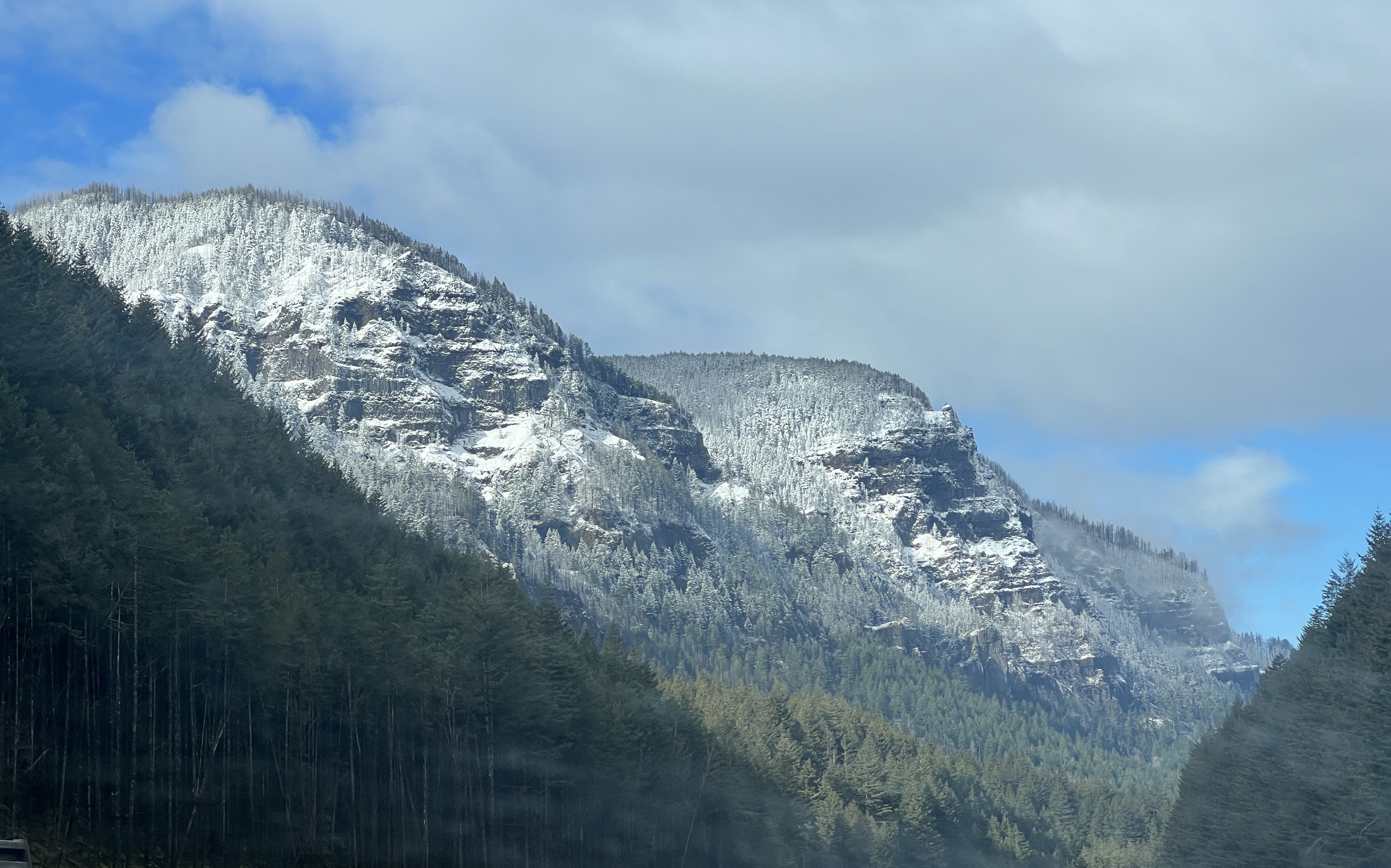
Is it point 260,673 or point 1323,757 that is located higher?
point 260,673

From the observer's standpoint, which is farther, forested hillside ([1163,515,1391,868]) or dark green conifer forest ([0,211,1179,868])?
forested hillside ([1163,515,1391,868])

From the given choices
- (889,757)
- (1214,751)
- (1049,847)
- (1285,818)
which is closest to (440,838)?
(1285,818)

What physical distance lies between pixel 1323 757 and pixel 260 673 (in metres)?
47.7

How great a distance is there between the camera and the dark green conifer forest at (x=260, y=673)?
5362cm

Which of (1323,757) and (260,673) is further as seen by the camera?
(1323,757)

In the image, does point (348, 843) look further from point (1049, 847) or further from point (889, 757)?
point (1049, 847)

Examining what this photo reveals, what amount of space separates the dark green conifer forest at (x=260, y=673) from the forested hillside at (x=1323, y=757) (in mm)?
34286

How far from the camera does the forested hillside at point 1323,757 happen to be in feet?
224

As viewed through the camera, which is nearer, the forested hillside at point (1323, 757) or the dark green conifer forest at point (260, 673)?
the dark green conifer forest at point (260, 673)

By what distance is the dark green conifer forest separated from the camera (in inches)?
2111

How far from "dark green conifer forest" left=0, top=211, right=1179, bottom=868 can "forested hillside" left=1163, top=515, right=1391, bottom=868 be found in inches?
1350

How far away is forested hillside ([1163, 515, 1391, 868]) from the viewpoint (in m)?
68.2

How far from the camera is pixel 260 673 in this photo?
64875mm

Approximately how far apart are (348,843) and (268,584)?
11.7 metres
